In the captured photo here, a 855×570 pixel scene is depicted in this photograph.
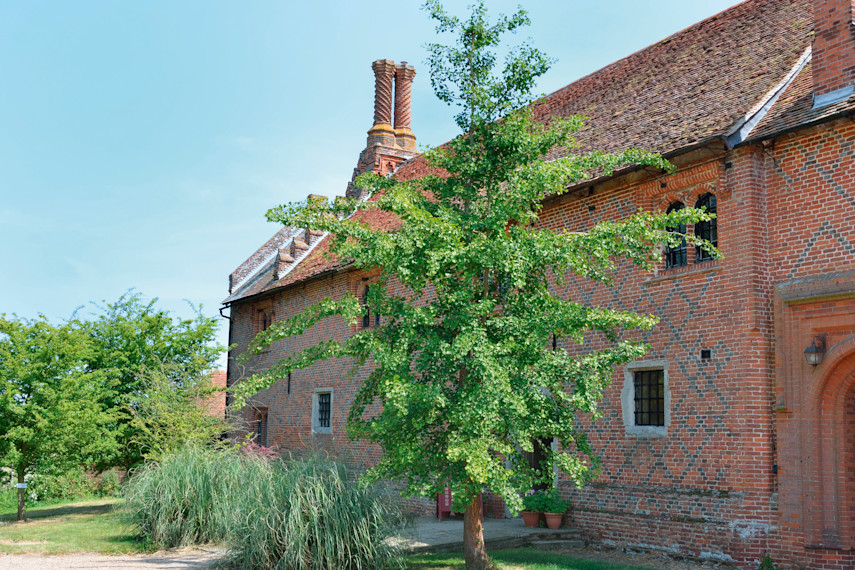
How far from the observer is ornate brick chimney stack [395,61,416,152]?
Answer: 2834cm

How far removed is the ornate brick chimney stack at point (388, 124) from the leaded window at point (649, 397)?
15587mm

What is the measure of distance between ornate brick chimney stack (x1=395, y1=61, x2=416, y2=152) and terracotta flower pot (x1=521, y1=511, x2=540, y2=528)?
17138 mm

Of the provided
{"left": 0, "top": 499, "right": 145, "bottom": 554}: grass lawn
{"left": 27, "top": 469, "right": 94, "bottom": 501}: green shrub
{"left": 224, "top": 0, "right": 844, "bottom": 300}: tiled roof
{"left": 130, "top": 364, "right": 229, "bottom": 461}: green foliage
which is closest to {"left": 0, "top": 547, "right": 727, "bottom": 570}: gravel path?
{"left": 0, "top": 499, "right": 145, "bottom": 554}: grass lawn

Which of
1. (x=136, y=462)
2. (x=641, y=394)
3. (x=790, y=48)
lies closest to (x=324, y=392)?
(x=136, y=462)

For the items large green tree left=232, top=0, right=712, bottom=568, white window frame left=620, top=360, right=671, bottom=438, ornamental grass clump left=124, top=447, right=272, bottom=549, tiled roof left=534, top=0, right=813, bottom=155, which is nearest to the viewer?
large green tree left=232, top=0, right=712, bottom=568

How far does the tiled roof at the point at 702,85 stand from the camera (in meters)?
12.0

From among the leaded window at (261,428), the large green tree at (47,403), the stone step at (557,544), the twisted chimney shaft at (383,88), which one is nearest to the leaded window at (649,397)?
the stone step at (557,544)

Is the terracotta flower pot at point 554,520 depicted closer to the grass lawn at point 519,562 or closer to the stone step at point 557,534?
the stone step at point 557,534

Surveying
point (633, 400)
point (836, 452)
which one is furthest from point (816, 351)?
point (633, 400)

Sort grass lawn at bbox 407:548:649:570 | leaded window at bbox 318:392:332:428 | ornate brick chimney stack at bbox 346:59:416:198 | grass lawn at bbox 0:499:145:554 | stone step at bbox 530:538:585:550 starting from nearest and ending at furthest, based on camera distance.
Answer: grass lawn at bbox 407:548:649:570
stone step at bbox 530:538:585:550
grass lawn at bbox 0:499:145:554
leaded window at bbox 318:392:332:428
ornate brick chimney stack at bbox 346:59:416:198

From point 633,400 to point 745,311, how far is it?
2.61 meters

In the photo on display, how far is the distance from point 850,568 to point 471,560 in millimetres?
4803

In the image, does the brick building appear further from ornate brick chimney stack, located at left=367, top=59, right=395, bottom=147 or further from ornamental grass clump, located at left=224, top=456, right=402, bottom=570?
ornate brick chimney stack, located at left=367, top=59, right=395, bottom=147

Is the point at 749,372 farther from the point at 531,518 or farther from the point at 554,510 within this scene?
the point at 531,518
